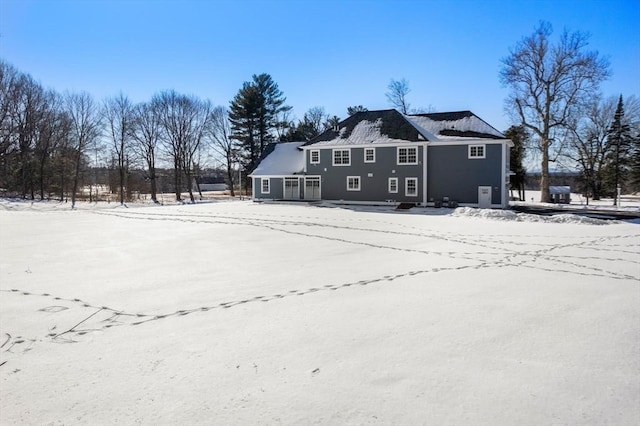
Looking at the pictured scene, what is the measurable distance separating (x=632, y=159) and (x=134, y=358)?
166 feet

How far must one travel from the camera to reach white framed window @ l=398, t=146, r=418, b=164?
29984 millimetres

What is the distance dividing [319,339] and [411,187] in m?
26.7

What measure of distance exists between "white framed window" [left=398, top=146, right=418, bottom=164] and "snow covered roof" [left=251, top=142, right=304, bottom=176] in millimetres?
9002

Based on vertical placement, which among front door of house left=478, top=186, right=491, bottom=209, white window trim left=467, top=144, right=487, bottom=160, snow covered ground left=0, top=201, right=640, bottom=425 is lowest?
snow covered ground left=0, top=201, right=640, bottom=425

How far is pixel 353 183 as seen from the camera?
106 ft

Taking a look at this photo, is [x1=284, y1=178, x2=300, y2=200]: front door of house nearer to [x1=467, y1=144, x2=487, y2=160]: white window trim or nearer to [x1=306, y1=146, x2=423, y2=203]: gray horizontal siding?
[x1=306, y1=146, x2=423, y2=203]: gray horizontal siding

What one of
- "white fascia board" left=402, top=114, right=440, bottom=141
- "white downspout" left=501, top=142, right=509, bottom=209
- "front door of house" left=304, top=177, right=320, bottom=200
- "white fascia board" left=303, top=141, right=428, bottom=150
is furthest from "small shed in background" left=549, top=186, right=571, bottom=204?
"front door of house" left=304, top=177, right=320, bottom=200

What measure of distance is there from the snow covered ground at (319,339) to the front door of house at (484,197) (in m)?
18.5

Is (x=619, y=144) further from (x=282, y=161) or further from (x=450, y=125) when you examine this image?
(x=282, y=161)

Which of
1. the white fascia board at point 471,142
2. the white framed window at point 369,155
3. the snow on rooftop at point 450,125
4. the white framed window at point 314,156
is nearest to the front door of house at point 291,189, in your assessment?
the white framed window at point 314,156

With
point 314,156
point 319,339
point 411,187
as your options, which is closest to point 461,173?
point 411,187

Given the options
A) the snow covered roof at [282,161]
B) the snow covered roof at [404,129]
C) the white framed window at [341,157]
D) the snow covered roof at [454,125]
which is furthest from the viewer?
the snow covered roof at [282,161]

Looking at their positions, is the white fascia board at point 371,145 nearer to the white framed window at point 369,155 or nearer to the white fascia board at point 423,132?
the white framed window at point 369,155

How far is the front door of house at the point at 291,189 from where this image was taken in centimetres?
3496
